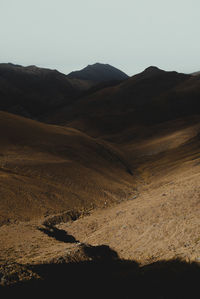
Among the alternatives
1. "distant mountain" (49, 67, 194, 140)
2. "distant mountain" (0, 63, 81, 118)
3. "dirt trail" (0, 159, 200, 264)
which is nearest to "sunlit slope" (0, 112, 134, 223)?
"dirt trail" (0, 159, 200, 264)

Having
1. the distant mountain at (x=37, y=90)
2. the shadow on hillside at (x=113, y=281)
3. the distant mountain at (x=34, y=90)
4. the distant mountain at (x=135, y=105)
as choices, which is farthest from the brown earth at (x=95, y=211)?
the distant mountain at (x=34, y=90)

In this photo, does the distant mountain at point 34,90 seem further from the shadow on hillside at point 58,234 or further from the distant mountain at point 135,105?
the shadow on hillside at point 58,234

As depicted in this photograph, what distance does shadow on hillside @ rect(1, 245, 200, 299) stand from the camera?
9.59 meters

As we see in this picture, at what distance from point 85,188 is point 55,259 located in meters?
19.0

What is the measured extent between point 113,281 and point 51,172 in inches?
900

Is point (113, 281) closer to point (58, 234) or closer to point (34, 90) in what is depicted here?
point (58, 234)

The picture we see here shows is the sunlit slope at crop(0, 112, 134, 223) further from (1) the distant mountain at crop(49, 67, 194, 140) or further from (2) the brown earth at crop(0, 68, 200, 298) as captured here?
(1) the distant mountain at crop(49, 67, 194, 140)

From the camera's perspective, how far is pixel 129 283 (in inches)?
413

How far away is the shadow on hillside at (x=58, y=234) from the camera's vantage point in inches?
773

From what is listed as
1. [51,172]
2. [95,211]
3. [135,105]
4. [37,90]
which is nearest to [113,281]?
[95,211]

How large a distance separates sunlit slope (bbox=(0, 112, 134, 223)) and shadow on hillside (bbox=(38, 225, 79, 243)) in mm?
2444

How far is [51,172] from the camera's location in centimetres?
3291

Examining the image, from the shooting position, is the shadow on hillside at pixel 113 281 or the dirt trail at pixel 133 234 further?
the dirt trail at pixel 133 234

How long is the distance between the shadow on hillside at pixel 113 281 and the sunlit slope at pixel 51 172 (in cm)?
1073
